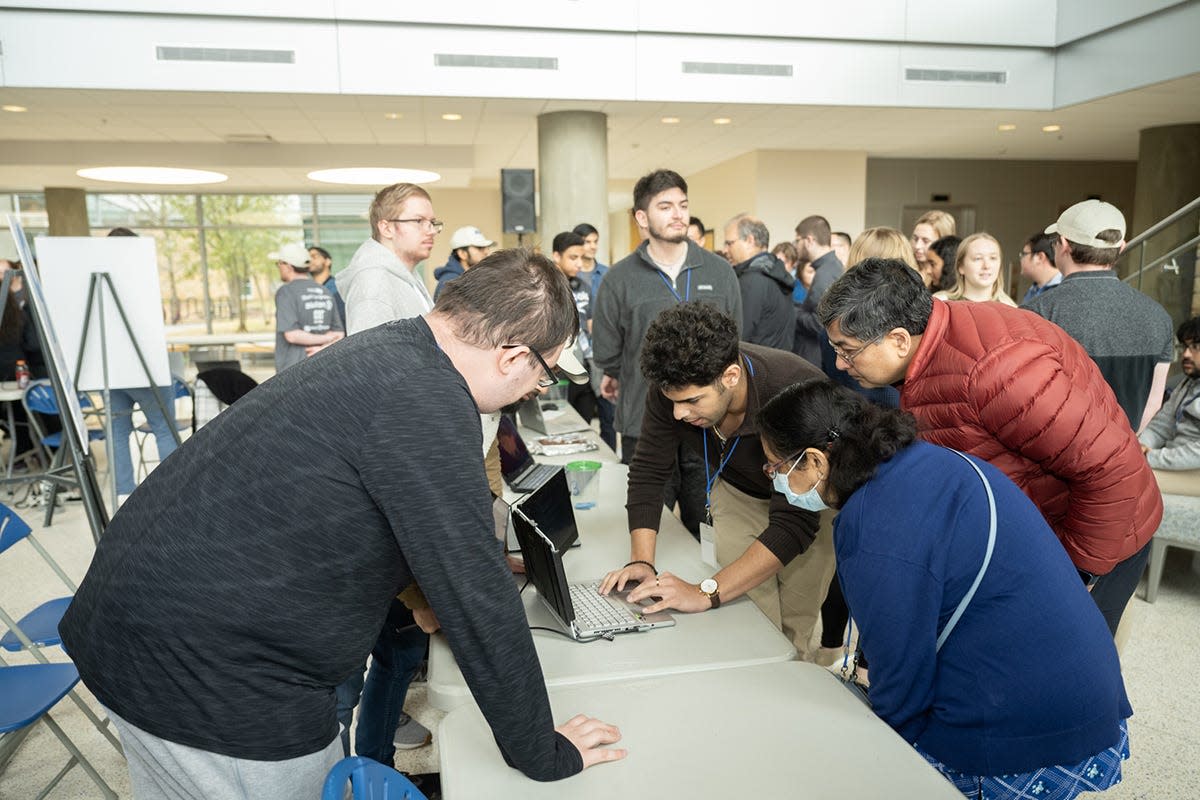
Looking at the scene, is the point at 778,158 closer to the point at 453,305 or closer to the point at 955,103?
the point at 955,103

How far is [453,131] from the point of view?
29.5ft

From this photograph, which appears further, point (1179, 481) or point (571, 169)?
point (571, 169)

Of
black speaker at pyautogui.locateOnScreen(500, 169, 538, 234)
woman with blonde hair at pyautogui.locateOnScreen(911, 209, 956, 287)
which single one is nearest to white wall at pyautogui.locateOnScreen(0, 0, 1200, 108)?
black speaker at pyautogui.locateOnScreen(500, 169, 538, 234)

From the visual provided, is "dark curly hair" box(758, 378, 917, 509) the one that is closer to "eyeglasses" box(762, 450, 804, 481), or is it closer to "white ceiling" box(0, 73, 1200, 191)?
"eyeglasses" box(762, 450, 804, 481)

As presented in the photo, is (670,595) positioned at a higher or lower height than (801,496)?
lower

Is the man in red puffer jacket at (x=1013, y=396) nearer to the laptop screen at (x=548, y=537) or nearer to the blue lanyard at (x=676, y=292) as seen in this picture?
the laptop screen at (x=548, y=537)

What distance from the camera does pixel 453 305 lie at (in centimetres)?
108

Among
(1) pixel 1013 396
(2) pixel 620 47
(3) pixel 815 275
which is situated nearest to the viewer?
(1) pixel 1013 396

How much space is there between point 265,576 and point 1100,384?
1.75 meters

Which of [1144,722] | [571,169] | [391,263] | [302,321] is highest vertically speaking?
[571,169]

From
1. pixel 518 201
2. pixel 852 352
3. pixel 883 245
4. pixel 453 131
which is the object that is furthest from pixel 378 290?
pixel 453 131

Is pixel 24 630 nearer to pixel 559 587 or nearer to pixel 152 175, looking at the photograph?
pixel 559 587

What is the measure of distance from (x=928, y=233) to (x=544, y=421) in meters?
2.43

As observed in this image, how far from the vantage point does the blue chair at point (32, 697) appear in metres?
1.78
